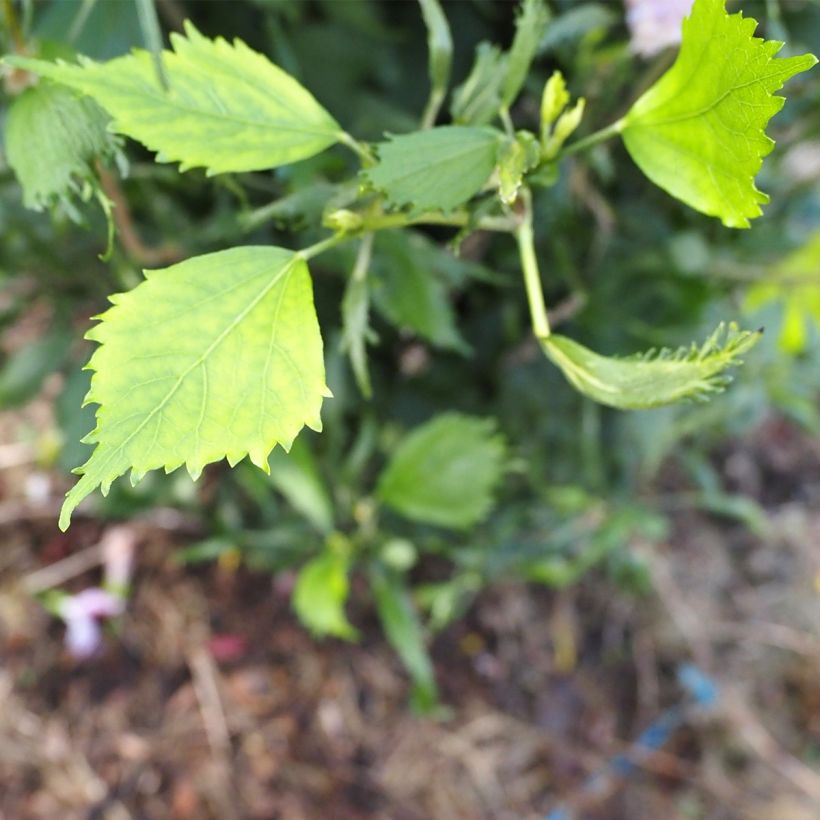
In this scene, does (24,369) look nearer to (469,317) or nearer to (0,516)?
(469,317)

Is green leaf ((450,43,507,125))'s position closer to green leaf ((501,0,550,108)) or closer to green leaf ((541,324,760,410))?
green leaf ((501,0,550,108))

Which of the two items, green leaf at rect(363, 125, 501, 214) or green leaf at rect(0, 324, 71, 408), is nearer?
green leaf at rect(363, 125, 501, 214)

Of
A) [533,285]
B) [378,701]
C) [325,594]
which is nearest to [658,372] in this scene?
[533,285]

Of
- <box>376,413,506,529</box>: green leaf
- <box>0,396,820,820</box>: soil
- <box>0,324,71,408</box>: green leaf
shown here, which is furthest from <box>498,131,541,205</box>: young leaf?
<box>0,396,820,820</box>: soil

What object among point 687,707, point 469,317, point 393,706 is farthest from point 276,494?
point 687,707

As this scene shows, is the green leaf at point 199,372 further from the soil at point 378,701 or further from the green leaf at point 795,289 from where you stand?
the soil at point 378,701

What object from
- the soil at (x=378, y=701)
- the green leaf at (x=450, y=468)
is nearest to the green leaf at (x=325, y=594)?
the green leaf at (x=450, y=468)
